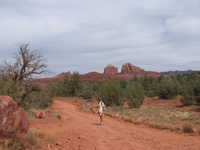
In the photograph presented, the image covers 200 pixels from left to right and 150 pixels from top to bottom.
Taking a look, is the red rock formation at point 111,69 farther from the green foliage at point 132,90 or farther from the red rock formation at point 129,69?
the green foliage at point 132,90

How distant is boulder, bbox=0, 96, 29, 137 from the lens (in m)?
8.51

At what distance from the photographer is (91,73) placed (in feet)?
479

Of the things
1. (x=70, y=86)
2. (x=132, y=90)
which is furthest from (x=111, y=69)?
(x=132, y=90)

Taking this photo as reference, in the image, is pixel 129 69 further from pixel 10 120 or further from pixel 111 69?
pixel 10 120

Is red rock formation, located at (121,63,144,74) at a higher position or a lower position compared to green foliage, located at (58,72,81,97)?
higher

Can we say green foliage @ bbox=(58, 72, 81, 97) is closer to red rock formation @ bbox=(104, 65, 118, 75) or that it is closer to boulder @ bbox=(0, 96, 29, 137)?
boulder @ bbox=(0, 96, 29, 137)

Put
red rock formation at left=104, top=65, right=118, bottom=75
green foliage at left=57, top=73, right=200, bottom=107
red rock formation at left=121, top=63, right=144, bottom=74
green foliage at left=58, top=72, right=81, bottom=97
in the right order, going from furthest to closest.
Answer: red rock formation at left=104, top=65, right=118, bottom=75, red rock formation at left=121, top=63, right=144, bottom=74, green foliage at left=58, top=72, right=81, bottom=97, green foliage at left=57, top=73, right=200, bottom=107

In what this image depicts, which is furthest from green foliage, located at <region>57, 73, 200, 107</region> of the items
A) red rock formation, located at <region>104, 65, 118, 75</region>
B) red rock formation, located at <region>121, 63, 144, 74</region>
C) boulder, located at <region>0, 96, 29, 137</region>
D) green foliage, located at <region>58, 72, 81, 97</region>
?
red rock formation, located at <region>104, 65, 118, 75</region>

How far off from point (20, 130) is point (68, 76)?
55801mm

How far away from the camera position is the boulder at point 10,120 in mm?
8508

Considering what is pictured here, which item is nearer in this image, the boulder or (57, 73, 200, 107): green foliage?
the boulder

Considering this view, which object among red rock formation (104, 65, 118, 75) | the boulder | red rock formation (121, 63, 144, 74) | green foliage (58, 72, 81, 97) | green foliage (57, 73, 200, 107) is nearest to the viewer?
the boulder

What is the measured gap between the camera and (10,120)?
8820 millimetres

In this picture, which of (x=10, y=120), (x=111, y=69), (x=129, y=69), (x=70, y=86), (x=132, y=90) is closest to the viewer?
(x=10, y=120)
